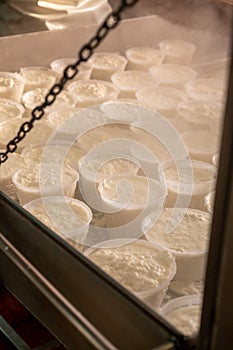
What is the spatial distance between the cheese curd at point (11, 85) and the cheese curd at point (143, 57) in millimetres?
719

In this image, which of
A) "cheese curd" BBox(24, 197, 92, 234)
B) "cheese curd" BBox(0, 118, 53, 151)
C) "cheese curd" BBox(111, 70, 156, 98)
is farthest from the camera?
"cheese curd" BBox(111, 70, 156, 98)

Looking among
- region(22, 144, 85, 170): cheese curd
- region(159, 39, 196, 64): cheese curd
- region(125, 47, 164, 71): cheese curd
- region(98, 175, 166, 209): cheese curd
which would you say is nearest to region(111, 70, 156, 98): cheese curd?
region(125, 47, 164, 71): cheese curd

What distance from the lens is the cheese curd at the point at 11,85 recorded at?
269 cm

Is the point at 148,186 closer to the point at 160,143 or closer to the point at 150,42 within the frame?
the point at 160,143

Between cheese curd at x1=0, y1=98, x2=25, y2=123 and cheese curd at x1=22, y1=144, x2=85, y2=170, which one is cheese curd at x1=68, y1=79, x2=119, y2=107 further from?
cheese curd at x1=22, y1=144, x2=85, y2=170

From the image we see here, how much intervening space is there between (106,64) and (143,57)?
0.27 m

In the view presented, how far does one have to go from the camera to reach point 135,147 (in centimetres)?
228

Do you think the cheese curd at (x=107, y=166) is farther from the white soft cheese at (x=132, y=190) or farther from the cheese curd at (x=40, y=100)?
the cheese curd at (x=40, y=100)

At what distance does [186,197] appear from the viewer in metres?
1.97

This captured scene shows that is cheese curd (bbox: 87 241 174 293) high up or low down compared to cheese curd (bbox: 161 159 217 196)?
up

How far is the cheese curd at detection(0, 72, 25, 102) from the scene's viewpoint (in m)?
2.69

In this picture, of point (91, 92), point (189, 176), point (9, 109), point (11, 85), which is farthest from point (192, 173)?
point (11, 85)

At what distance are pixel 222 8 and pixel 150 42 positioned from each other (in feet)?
3.43

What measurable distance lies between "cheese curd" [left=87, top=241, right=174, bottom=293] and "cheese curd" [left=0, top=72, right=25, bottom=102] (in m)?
1.36
